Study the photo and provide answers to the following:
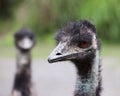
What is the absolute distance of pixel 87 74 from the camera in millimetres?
4707

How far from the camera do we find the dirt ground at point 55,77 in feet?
37.1

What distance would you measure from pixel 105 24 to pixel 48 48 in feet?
5.26

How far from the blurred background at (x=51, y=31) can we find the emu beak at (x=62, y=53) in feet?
20.2

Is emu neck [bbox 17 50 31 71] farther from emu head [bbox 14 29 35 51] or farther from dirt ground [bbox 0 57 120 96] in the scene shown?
dirt ground [bbox 0 57 120 96]

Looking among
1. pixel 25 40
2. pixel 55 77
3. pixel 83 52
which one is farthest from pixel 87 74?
pixel 55 77

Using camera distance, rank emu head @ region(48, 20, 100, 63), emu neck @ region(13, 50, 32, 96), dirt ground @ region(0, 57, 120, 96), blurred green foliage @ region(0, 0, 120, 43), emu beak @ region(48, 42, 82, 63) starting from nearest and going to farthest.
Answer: emu beak @ region(48, 42, 82, 63)
emu head @ region(48, 20, 100, 63)
emu neck @ region(13, 50, 32, 96)
dirt ground @ region(0, 57, 120, 96)
blurred green foliage @ region(0, 0, 120, 43)

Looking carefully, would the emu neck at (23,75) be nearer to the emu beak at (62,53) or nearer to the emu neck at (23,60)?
the emu neck at (23,60)

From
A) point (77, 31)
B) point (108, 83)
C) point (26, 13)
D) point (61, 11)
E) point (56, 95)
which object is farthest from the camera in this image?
point (26, 13)

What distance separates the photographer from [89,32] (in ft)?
15.4

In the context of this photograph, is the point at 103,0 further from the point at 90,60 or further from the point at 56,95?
the point at 90,60

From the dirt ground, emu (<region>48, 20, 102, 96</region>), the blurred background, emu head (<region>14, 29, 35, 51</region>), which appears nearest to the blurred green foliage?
the blurred background

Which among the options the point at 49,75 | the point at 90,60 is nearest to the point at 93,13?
the point at 49,75

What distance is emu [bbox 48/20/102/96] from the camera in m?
4.65

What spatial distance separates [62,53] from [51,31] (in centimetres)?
1132
